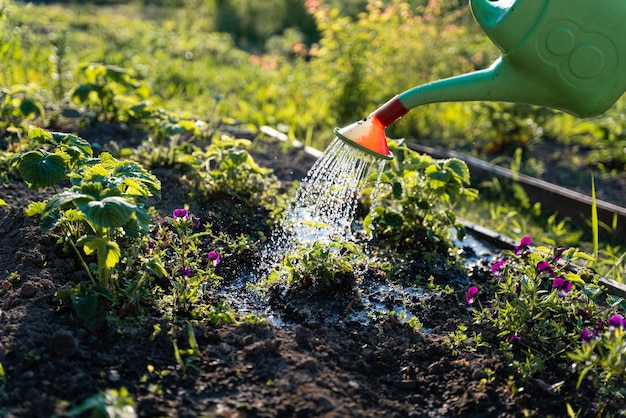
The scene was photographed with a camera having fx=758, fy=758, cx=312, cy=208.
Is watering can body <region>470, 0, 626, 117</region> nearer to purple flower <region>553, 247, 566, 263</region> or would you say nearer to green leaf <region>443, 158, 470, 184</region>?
purple flower <region>553, 247, 566, 263</region>

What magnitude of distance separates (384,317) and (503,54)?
1157mm

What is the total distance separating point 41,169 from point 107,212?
1.91 feet

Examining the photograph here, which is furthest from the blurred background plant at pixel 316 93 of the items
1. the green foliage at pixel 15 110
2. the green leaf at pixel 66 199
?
the green leaf at pixel 66 199

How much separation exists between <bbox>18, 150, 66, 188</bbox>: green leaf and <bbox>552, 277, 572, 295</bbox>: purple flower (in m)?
1.94

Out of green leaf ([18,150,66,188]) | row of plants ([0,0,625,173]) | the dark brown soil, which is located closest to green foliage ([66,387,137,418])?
the dark brown soil

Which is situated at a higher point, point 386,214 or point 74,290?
point 386,214

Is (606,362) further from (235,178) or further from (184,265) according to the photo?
(235,178)

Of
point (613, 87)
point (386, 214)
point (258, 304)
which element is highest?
point (613, 87)

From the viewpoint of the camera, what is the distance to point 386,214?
12.5 feet

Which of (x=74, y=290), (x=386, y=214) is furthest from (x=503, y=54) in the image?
(x=74, y=290)

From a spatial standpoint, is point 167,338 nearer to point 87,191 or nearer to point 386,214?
point 87,191

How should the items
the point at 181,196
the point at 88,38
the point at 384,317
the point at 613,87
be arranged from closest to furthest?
the point at 613,87, the point at 384,317, the point at 181,196, the point at 88,38

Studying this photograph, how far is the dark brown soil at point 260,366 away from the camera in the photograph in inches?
93.6

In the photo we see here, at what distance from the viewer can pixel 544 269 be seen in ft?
10.2
